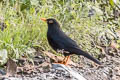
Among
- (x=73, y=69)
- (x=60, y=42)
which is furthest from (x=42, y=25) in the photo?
(x=73, y=69)

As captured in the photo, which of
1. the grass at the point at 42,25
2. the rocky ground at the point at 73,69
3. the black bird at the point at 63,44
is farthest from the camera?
the black bird at the point at 63,44

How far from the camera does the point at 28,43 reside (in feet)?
15.5

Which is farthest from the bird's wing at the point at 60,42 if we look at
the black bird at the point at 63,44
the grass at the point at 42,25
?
the grass at the point at 42,25

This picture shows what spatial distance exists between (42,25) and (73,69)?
3.21 ft

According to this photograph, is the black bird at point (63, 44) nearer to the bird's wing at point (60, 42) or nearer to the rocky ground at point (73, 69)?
the bird's wing at point (60, 42)

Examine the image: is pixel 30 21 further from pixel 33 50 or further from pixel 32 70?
pixel 32 70

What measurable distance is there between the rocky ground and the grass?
0.25 metres

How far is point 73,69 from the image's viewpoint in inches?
181

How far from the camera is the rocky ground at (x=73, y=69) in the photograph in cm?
391

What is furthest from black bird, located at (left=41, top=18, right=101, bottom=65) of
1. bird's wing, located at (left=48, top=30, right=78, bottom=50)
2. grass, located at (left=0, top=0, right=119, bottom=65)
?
grass, located at (left=0, top=0, right=119, bottom=65)

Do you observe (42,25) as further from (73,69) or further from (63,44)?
(73,69)

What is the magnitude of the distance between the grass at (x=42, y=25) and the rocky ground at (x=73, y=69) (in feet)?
0.84

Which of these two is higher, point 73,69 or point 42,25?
point 42,25

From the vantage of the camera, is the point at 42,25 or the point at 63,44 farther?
the point at 42,25
